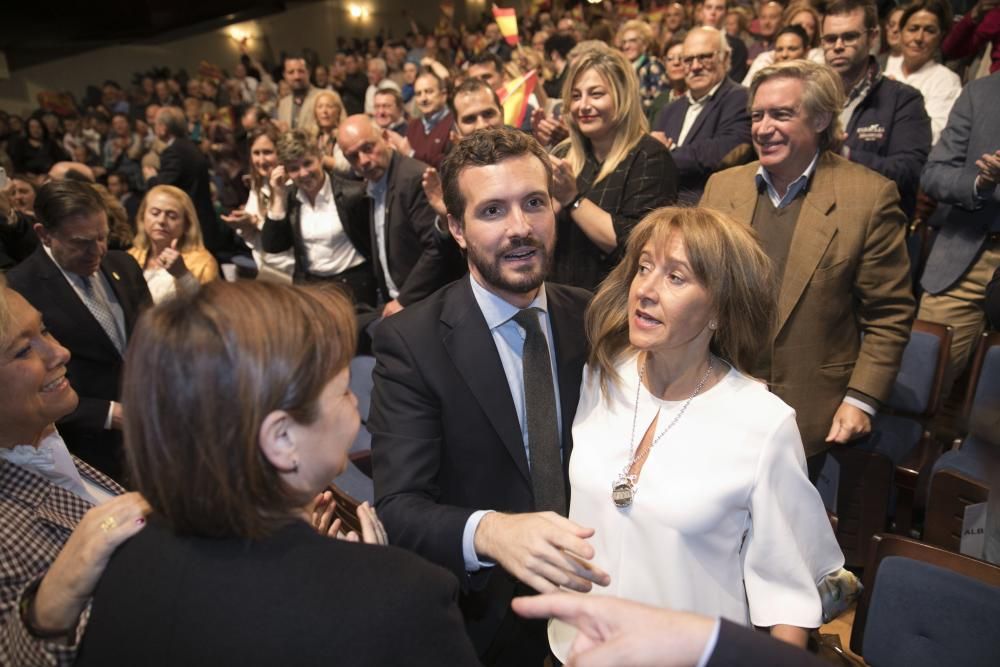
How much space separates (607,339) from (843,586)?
2.34ft

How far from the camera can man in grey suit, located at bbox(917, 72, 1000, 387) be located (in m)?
2.57

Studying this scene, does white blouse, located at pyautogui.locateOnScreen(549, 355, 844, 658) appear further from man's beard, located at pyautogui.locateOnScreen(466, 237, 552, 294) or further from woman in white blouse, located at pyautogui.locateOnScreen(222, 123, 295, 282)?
woman in white blouse, located at pyautogui.locateOnScreen(222, 123, 295, 282)

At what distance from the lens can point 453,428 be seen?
1.49m

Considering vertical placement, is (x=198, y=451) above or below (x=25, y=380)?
above

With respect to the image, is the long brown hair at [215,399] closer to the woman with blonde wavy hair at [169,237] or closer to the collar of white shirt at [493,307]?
the collar of white shirt at [493,307]

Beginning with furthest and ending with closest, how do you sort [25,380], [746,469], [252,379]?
[25,380] → [746,469] → [252,379]

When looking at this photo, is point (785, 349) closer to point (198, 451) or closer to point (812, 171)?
point (812, 171)

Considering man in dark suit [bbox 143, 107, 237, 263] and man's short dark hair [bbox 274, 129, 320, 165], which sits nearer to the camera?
man's short dark hair [bbox 274, 129, 320, 165]

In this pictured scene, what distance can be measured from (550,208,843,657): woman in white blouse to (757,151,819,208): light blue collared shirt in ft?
2.66

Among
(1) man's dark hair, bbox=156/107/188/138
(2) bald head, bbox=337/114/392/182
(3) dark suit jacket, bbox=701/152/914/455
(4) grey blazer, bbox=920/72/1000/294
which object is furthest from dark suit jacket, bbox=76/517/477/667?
(1) man's dark hair, bbox=156/107/188/138

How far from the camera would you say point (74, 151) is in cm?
895

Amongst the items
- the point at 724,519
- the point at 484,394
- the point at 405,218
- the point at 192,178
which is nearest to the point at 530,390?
the point at 484,394

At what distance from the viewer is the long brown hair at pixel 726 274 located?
1446mm

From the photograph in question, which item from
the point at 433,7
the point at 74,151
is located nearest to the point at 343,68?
the point at 74,151
